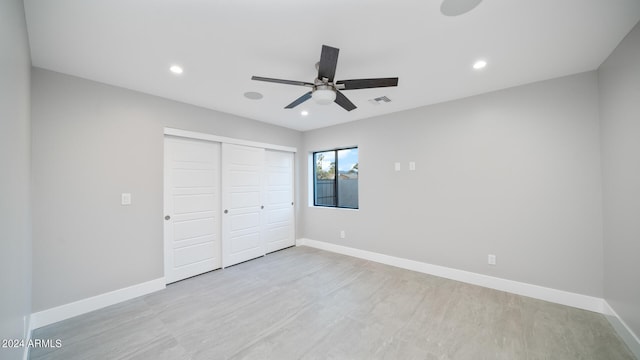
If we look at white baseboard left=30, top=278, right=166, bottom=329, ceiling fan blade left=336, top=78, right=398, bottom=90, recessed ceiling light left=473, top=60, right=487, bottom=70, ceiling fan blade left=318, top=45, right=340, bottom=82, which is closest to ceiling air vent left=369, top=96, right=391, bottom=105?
recessed ceiling light left=473, top=60, right=487, bottom=70

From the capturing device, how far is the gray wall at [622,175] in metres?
1.86

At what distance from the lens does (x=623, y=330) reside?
2020 millimetres

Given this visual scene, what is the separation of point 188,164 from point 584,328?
16.4ft

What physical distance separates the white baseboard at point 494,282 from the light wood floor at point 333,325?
0.35 feet

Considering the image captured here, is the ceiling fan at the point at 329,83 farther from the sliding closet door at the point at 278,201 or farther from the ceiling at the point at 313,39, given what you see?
the sliding closet door at the point at 278,201

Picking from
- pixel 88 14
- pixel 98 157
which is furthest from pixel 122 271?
pixel 88 14

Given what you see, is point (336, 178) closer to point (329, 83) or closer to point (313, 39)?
point (329, 83)

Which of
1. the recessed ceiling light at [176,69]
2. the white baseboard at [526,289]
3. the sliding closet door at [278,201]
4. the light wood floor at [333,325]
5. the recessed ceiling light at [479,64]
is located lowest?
the light wood floor at [333,325]

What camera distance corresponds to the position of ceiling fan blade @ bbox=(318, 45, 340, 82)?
1.68m

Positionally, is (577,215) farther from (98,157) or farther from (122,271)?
(98,157)

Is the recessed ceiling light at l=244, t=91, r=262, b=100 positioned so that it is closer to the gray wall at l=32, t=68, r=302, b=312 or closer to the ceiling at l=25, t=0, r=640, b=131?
the ceiling at l=25, t=0, r=640, b=131

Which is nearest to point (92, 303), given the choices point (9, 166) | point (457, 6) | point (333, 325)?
point (9, 166)

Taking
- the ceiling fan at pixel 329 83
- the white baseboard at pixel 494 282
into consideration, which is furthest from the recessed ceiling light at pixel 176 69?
the white baseboard at pixel 494 282

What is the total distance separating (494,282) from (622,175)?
174 cm
